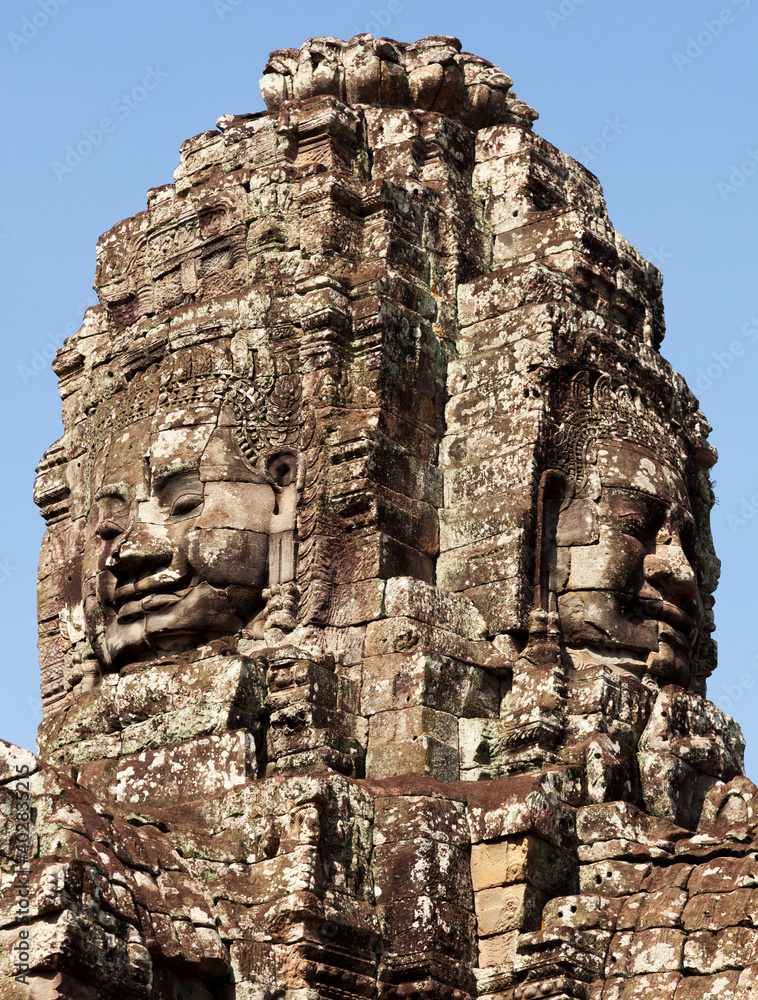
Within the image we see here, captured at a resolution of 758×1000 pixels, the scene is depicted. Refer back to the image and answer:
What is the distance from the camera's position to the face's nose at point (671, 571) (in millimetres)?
16344

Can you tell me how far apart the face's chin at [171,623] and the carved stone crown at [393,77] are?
5213mm

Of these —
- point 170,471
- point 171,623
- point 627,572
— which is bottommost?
point 171,623

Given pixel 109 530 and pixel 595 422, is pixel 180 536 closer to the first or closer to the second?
pixel 109 530

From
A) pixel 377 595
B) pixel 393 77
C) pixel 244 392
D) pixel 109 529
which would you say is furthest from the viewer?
pixel 393 77

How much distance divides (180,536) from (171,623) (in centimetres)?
70

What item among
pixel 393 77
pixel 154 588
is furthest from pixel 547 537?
pixel 393 77

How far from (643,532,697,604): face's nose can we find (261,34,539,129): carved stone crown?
15.7ft

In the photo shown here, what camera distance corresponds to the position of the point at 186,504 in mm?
16109

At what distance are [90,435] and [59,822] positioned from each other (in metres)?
5.45

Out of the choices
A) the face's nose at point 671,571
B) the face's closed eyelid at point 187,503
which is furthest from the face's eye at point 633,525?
the face's closed eyelid at point 187,503

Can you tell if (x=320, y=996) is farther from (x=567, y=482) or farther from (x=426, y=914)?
(x=567, y=482)

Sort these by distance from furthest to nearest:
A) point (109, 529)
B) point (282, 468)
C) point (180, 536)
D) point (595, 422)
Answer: point (595, 422), point (109, 529), point (282, 468), point (180, 536)

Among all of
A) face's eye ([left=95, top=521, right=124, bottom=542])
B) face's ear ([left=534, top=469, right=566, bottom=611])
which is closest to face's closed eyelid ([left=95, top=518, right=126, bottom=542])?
face's eye ([left=95, top=521, right=124, bottom=542])

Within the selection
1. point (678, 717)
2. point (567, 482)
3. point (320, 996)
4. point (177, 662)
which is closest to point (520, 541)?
point (567, 482)
